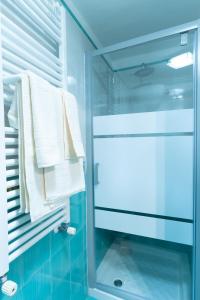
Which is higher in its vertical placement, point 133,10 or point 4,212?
point 133,10

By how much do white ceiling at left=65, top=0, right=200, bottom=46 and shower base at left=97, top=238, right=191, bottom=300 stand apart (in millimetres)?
1895

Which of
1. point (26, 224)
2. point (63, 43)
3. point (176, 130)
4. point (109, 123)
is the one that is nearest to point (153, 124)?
point (176, 130)

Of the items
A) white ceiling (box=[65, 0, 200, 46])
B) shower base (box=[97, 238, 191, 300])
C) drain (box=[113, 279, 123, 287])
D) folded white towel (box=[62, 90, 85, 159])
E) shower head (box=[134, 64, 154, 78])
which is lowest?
drain (box=[113, 279, 123, 287])

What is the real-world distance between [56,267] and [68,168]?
63cm

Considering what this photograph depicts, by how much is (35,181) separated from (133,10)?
1.41 m

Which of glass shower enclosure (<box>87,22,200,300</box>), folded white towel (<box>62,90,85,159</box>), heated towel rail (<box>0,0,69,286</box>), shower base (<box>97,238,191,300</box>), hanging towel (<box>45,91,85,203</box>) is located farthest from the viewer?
shower base (<box>97,238,191,300</box>)

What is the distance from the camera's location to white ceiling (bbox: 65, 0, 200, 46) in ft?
4.18

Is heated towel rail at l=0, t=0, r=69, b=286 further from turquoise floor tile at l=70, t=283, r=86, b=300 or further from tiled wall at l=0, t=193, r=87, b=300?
turquoise floor tile at l=70, t=283, r=86, b=300

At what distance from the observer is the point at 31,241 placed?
0.78 meters

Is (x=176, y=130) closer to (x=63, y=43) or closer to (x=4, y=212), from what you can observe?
(x=63, y=43)

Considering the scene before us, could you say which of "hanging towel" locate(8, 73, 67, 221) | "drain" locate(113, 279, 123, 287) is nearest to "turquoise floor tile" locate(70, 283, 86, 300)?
"drain" locate(113, 279, 123, 287)

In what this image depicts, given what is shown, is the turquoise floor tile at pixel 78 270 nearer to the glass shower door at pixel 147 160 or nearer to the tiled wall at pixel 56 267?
the tiled wall at pixel 56 267

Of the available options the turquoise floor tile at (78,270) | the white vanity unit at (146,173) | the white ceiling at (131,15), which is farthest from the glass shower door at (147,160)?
the white ceiling at (131,15)

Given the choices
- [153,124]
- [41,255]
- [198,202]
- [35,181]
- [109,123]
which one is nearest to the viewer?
[35,181]
